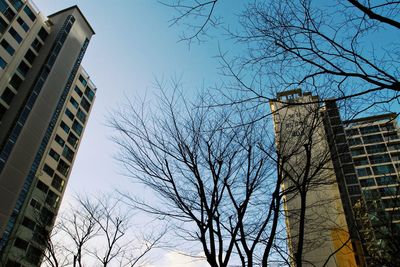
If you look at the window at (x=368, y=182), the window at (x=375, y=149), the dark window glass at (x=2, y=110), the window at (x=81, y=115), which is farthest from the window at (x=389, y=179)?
the window at (x=81, y=115)

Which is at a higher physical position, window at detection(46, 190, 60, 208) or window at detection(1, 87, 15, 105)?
window at detection(1, 87, 15, 105)

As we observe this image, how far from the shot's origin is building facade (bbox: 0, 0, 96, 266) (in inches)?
1152

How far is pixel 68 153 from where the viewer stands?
38656 millimetres

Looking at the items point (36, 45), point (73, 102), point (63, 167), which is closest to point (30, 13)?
point (36, 45)

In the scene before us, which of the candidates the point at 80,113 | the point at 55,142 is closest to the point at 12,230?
the point at 55,142

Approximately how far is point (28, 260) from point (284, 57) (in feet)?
116

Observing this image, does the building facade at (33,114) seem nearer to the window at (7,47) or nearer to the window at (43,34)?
the window at (43,34)

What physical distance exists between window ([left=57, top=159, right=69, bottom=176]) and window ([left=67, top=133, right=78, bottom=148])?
2.94 metres

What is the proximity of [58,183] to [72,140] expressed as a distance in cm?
615

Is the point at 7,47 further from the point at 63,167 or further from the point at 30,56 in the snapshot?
the point at 63,167

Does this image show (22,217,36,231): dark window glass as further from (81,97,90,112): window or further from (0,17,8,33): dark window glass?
(0,17,8,33): dark window glass

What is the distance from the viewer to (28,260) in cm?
3047

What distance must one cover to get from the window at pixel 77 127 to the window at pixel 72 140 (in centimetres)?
105

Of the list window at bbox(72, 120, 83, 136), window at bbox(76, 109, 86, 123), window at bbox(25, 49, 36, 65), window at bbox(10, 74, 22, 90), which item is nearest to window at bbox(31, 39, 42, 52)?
window at bbox(25, 49, 36, 65)
